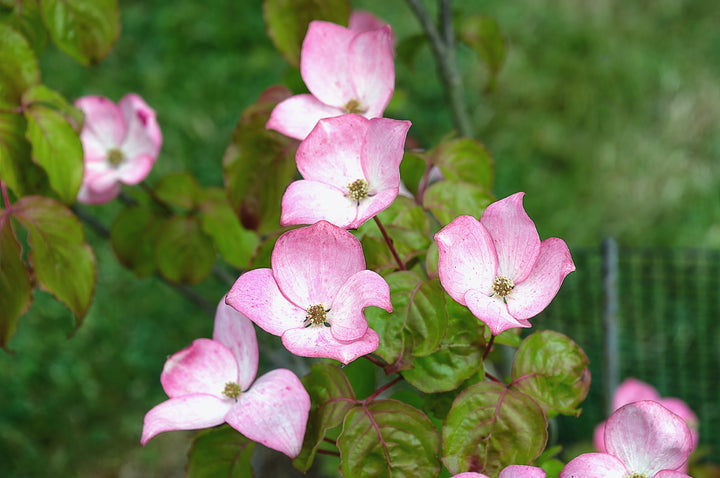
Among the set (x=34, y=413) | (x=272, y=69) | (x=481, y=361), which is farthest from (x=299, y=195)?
(x=272, y=69)

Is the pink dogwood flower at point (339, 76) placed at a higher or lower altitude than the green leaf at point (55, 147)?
higher

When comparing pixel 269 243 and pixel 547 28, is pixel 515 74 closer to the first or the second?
pixel 547 28

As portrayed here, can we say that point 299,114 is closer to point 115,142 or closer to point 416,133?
point 115,142

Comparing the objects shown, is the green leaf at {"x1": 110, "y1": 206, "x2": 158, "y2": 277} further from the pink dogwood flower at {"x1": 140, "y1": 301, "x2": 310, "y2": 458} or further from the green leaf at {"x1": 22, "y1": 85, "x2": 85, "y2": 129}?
the pink dogwood flower at {"x1": 140, "y1": 301, "x2": 310, "y2": 458}

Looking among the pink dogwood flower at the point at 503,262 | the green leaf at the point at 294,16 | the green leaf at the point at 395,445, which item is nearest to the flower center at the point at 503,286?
the pink dogwood flower at the point at 503,262

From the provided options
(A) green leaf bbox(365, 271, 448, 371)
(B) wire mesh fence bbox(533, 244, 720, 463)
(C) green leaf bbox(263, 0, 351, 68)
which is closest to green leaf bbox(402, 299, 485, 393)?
(A) green leaf bbox(365, 271, 448, 371)

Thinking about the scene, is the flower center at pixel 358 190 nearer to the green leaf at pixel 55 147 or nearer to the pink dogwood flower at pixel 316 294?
the pink dogwood flower at pixel 316 294
